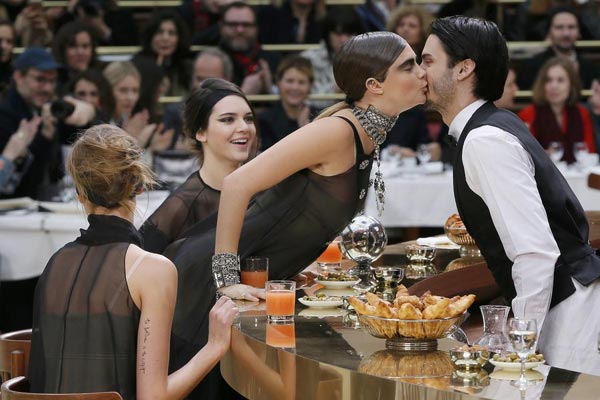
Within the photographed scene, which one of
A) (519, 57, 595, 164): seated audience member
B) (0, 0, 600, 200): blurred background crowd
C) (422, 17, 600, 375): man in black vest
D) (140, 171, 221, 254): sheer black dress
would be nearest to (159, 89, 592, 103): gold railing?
(0, 0, 600, 200): blurred background crowd

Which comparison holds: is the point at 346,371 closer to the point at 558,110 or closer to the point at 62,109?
the point at 62,109

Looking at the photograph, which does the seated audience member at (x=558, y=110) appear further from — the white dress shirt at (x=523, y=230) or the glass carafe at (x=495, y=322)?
the glass carafe at (x=495, y=322)

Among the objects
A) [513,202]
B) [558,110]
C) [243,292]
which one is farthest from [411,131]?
[513,202]

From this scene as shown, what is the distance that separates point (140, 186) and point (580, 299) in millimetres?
1153

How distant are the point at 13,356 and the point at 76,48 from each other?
20.9 feet

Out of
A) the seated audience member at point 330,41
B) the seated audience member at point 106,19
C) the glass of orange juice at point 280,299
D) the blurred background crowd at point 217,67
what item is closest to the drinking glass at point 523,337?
the glass of orange juice at point 280,299

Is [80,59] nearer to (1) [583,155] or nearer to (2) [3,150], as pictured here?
(2) [3,150]

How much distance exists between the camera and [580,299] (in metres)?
2.87

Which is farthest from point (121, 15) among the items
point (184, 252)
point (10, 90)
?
point (184, 252)

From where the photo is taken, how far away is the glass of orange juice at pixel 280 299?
9.41ft

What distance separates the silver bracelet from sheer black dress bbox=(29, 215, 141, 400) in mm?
558

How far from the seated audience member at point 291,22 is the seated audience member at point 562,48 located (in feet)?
6.37

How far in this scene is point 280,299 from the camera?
287cm

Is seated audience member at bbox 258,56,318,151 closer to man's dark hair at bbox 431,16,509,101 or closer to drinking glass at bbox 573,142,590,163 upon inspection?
drinking glass at bbox 573,142,590,163
